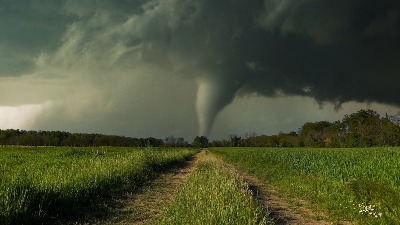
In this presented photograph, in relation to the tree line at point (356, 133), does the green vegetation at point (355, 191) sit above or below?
below

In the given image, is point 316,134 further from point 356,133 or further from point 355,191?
point 355,191

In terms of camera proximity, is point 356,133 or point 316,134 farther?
point 316,134

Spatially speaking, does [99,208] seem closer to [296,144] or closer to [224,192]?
[224,192]

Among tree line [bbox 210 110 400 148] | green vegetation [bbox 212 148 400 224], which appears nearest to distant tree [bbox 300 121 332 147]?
tree line [bbox 210 110 400 148]

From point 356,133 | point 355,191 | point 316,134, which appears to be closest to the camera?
point 355,191

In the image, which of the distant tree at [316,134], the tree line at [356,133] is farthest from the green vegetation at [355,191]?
the distant tree at [316,134]

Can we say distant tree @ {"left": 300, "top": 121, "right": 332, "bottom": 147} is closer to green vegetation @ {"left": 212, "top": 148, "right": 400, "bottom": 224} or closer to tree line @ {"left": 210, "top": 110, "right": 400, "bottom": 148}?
tree line @ {"left": 210, "top": 110, "right": 400, "bottom": 148}

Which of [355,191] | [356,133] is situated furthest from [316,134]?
[355,191]

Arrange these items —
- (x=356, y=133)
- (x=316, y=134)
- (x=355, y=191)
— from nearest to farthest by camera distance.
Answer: (x=355, y=191) < (x=356, y=133) < (x=316, y=134)

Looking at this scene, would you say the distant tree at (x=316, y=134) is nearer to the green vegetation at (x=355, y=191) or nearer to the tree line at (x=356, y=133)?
the tree line at (x=356, y=133)

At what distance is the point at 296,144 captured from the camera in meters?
165

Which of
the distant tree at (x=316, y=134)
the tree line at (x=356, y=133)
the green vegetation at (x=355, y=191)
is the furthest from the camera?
the distant tree at (x=316, y=134)

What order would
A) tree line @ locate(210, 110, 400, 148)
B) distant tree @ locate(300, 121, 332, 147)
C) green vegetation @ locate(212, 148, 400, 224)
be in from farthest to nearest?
distant tree @ locate(300, 121, 332, 147), tree line @ locate(210, 110, 400, 148), green vegetation @ locate(212, 148, 400, 224)

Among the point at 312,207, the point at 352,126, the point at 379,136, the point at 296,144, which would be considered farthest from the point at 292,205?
the point at 296,144
